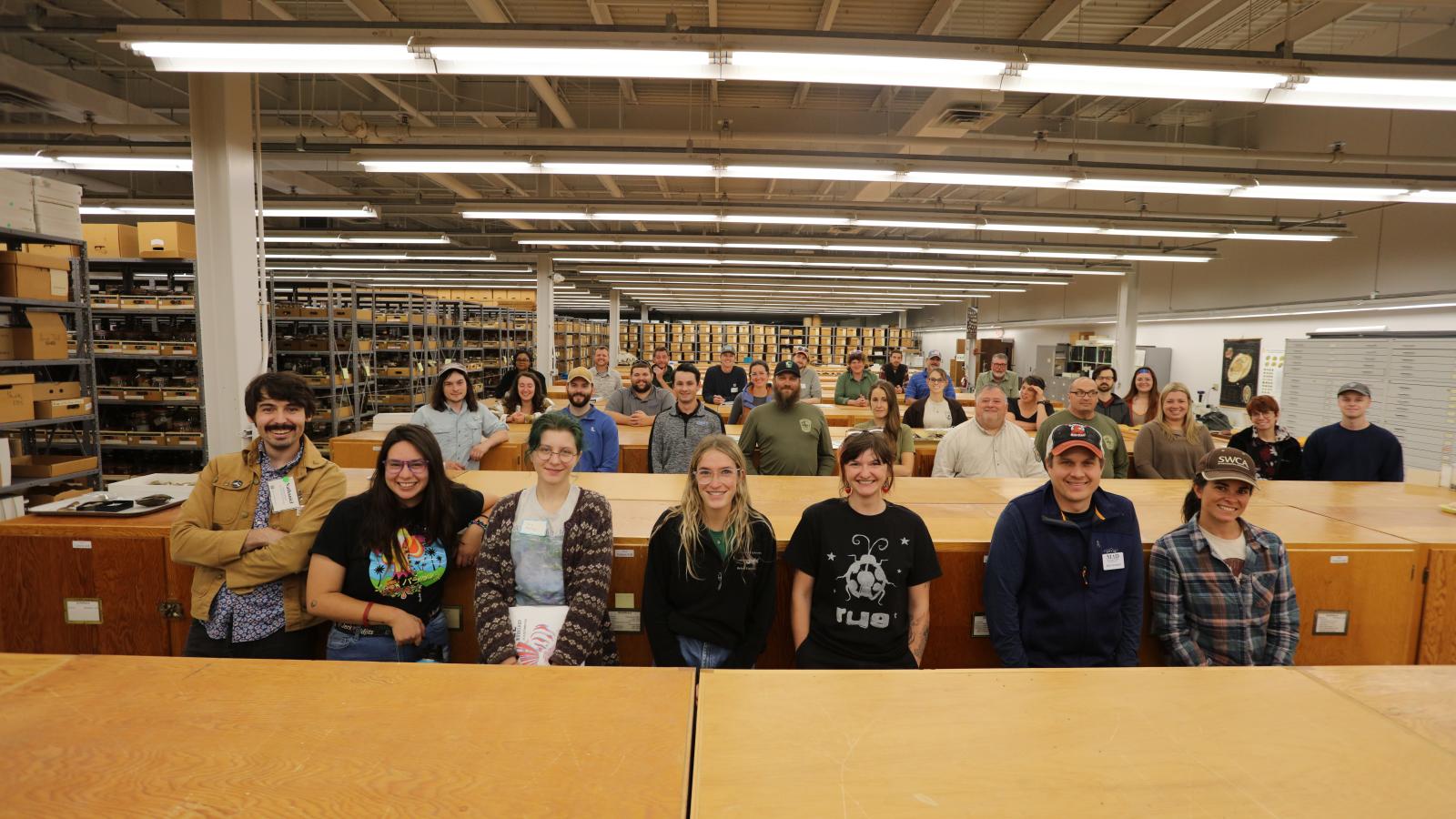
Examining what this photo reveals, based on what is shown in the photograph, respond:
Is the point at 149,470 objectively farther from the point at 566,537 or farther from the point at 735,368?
the point at 566,537

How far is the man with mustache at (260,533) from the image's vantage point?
2459 mm

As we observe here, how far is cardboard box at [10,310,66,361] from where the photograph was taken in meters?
5.27

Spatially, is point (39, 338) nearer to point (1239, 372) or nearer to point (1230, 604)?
point (1230, 604)

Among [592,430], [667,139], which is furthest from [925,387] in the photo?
[592,430]

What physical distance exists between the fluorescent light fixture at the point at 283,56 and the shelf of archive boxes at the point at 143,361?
4.34 metres

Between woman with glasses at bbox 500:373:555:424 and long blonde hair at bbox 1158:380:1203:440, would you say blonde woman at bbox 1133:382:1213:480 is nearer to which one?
long blonde hair at bbox 1158:380:1203:440

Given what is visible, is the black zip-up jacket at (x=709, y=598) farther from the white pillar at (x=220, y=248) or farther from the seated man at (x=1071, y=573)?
the white pillar at (x=220, y=248)

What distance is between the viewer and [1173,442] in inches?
187

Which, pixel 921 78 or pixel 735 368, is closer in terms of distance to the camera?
pixel 921 78

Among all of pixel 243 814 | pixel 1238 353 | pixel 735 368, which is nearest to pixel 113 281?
pixel 735 368

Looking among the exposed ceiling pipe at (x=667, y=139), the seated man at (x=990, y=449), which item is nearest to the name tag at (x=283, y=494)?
the seated man at (x=990, y=449)

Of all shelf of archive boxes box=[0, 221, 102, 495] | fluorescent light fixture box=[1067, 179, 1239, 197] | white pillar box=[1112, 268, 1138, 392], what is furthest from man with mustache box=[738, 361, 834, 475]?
white pillar box=[1112, 268, 1138, 392]

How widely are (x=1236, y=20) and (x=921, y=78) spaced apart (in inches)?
177

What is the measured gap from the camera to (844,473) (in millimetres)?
2498
